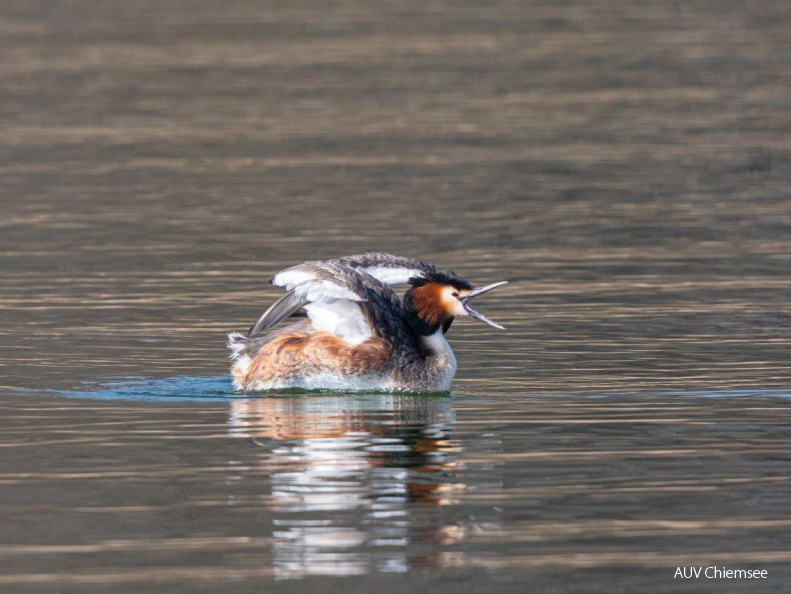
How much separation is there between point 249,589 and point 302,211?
14423mm

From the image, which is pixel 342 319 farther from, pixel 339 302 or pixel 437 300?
pixel 437 300

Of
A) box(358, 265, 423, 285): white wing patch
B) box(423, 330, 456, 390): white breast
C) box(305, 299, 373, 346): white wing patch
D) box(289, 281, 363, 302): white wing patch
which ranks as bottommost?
box(423, 330, 456, 390): white breast

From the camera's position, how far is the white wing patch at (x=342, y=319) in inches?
546

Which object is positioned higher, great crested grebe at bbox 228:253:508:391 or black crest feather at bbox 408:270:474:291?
A: black crest feather at bbox 408:270:474:291

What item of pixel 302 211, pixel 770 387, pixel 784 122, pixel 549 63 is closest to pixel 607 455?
pixel 770 387

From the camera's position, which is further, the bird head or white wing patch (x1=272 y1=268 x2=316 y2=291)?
the bird head

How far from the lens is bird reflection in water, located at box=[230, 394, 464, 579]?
941cm

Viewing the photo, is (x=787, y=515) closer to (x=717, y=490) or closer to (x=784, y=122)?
(x=717, y=490)

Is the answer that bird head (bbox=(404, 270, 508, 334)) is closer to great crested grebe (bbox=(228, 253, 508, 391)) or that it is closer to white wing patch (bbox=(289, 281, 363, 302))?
great crested grebe (bbox=(228, 253, 508, 391))

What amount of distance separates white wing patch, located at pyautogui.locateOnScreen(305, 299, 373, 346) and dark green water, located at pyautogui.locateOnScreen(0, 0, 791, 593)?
0.55 meters

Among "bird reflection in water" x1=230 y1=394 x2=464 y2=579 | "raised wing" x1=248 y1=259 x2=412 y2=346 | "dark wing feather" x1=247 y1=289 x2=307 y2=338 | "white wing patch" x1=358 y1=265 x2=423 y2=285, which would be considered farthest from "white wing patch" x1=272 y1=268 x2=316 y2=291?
"white wing patch" x1=358 y1=265 x2=423 y2=285

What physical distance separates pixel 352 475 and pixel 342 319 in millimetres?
3156

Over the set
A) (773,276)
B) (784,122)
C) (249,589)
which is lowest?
(249,589)

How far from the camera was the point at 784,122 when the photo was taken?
29891 mm
